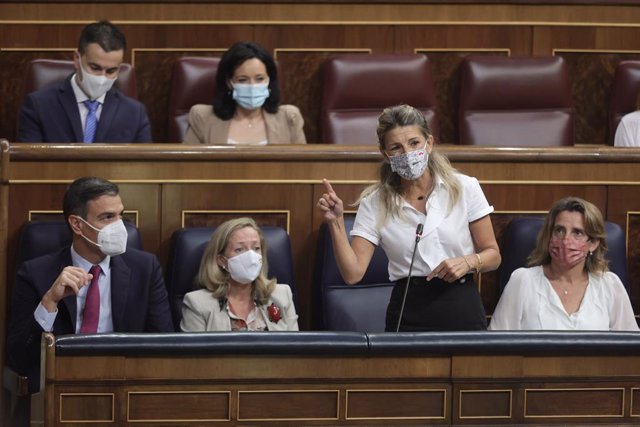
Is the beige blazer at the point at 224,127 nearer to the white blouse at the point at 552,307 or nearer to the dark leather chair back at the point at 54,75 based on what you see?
the dark leather chair back at the point at 54,75

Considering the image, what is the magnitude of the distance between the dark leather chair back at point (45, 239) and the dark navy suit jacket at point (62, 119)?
24cm

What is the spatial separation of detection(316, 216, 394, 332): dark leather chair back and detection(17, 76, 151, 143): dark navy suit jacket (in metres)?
0.34

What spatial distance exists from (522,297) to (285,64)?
706 millimetres

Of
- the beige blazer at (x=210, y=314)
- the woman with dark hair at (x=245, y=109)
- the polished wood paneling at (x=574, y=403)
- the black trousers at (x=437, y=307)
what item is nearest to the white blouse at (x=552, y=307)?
the black trousers at (x=437, y=307)

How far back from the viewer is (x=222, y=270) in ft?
4.64

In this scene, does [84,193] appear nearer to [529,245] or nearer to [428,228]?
[428,228]

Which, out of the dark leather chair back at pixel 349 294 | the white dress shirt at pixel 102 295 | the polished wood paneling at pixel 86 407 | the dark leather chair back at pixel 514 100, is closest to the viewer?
the polished wood paneling at pixel 86 407

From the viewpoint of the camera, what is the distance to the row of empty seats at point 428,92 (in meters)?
1.85

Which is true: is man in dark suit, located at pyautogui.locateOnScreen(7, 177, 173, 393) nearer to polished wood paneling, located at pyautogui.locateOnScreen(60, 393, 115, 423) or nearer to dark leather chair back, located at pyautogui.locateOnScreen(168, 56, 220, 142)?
polished wood paneling, located at pyautogui.locateOnScreen(60, 393, 115, 423)

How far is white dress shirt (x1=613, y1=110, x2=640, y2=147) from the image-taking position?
69.5 inches

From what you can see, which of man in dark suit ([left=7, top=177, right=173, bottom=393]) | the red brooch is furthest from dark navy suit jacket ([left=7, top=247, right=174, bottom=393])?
the red brooch

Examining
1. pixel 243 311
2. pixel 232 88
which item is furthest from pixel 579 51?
pixel 243 311

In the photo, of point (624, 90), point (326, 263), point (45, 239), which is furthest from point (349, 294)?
point (624, 90)

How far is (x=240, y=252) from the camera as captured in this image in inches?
54.9
